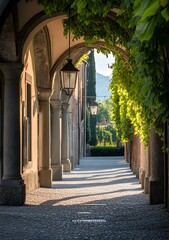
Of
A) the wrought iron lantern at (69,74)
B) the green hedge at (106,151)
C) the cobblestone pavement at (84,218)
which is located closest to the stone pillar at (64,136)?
the cobblestone pavement at (84,218)

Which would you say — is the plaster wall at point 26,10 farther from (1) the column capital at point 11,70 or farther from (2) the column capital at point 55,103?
(2) the column capital at point 55,103

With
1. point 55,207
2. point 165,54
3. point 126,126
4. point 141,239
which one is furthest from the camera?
point 126,126

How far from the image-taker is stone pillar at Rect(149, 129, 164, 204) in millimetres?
14961

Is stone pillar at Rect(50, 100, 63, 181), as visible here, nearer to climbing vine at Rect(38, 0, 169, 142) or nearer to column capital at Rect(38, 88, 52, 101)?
column capital at Rect(38, 88, 52, 101)

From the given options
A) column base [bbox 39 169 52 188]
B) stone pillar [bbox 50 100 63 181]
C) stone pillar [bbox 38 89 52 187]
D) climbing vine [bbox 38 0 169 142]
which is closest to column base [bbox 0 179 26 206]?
climbing vine [bbox 38 0 169 142]

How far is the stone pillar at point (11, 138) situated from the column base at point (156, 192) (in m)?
2.80

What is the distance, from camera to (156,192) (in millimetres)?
14992

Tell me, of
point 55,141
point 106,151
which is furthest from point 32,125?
point 106,151

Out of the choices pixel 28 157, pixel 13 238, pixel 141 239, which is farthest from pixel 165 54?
pixel 28 157

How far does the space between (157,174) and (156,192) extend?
40 centimetres

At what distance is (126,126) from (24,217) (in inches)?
637

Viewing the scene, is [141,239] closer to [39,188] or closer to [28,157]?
[28,157]

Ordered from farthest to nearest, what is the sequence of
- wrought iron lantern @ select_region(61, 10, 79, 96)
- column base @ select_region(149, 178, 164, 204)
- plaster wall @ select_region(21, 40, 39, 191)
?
plaster wall @ select_region(21, 40, 39, 191) < wrought iron lantern @ select_region(61, 10, 79, 96) < column base @ select_region(149, 178, 164, 204)

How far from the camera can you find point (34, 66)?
20891 millimetres
